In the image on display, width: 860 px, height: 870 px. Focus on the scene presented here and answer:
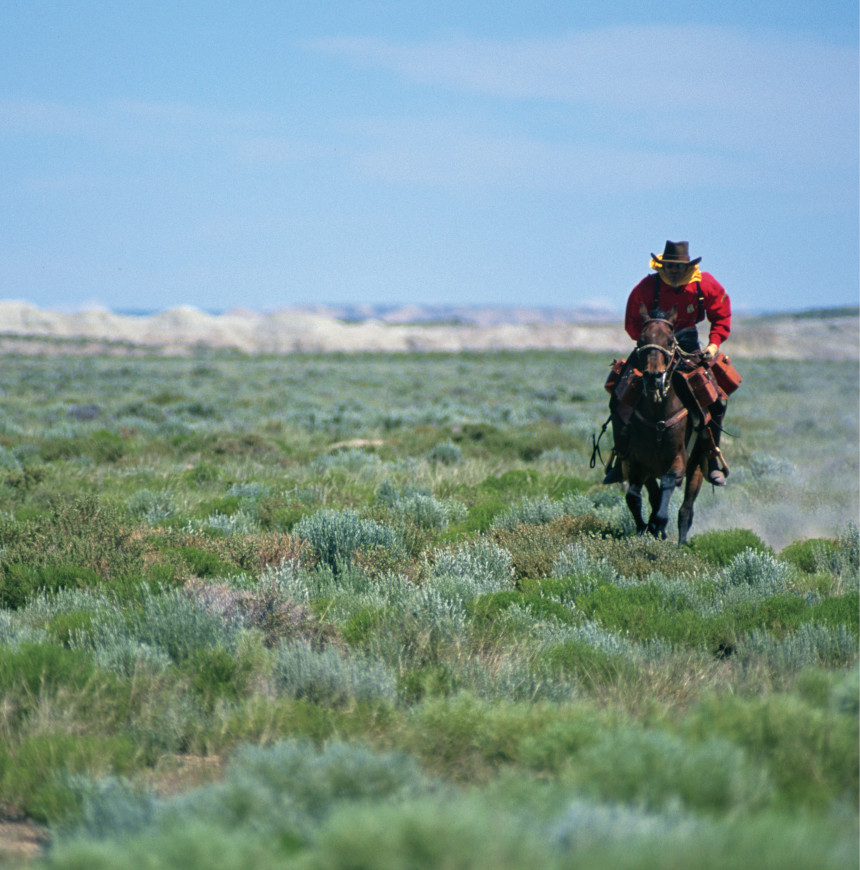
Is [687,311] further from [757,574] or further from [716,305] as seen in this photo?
[757,574]

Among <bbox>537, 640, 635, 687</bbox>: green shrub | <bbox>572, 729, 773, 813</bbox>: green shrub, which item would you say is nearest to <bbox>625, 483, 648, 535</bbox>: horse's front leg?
<bbox>537, 640, 635, 687</bbox>: green shrub

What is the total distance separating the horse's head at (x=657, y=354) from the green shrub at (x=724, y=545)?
4.87 ft

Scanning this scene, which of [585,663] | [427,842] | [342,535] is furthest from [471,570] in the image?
[427,842]

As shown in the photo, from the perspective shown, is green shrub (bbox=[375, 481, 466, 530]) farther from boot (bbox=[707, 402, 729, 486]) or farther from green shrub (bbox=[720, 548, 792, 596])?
green shrub (bbox=[720, 548, 792, 596])

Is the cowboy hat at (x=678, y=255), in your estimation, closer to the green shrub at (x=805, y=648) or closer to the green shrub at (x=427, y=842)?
the green shrub at (x=805, y=648)

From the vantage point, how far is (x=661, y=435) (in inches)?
289

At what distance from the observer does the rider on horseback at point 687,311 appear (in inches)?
285

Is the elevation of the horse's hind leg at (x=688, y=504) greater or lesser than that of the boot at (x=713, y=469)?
lesser

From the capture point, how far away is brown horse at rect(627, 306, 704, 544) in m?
6.86

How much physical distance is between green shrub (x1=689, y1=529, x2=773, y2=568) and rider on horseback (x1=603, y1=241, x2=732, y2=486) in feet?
1.82

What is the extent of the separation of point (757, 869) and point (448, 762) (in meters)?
1.58

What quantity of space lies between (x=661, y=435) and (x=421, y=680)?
405 centimetres

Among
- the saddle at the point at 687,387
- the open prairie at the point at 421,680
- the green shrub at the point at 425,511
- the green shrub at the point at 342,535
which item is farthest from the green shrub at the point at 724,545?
the green shrub at the point at 342,535

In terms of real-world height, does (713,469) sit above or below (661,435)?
below
